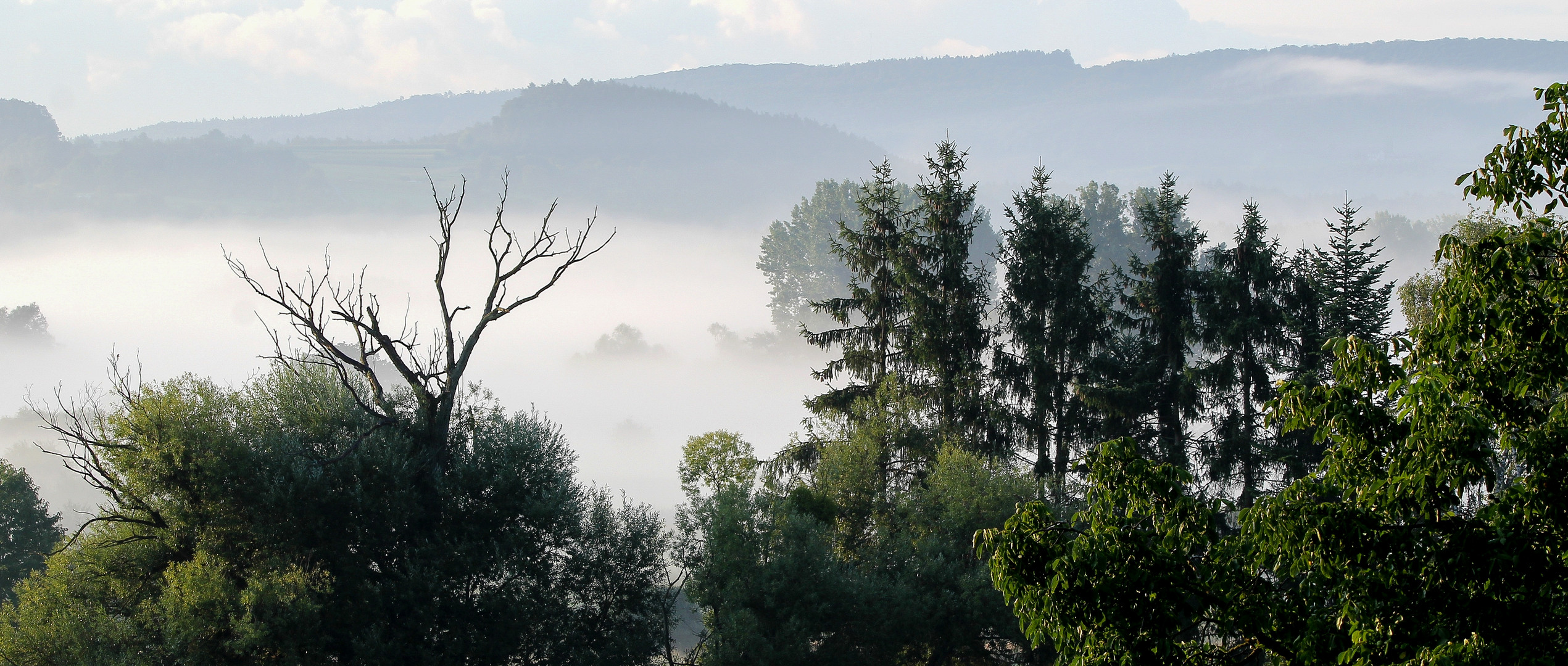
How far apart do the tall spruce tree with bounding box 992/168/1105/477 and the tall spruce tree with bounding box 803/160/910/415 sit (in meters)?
3.48

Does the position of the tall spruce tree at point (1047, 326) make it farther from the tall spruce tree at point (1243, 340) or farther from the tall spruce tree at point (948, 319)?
the tall spruce tree at point (1243, 340)

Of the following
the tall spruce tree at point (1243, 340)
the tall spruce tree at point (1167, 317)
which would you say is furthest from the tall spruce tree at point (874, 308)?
the tall spruce tree at point (1243, 340)

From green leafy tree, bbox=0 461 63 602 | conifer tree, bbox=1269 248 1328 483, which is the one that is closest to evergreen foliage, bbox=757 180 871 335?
green leafy tree, bbox=0 461 63 602

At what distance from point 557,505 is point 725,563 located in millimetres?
4216

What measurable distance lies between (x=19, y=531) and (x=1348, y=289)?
42321 millimetres

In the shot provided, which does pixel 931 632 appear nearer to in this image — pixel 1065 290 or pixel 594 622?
pixel 594 622

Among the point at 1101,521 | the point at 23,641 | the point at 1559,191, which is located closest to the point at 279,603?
the point at 23,641

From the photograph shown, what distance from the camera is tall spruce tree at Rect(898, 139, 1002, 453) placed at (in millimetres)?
32344

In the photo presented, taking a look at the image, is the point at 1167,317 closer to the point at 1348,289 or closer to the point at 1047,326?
the point at 1047,326

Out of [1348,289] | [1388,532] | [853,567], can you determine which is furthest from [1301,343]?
[1388,532]

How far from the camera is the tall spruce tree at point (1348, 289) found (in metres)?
26.0

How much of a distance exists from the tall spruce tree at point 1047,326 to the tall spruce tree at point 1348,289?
6.62m

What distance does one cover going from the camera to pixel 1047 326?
3303cm

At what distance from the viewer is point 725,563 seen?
79.6 feet
